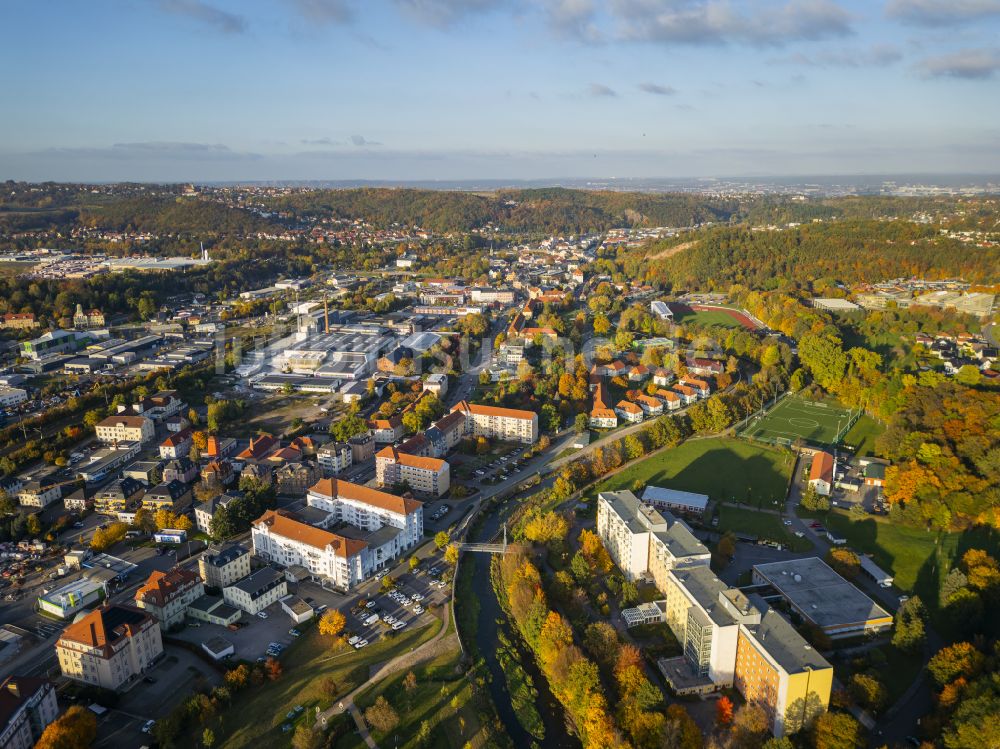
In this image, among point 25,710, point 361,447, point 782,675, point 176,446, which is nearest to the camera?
point 782,675

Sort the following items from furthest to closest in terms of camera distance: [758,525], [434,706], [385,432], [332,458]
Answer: [385,432]
[332,458]
[758,525]
[434,706]

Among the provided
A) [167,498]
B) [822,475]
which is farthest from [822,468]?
[167,498]

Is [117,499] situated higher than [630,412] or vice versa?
[630,412]

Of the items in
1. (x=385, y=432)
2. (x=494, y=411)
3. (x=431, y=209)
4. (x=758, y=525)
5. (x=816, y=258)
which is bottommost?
(x=758, y=525)

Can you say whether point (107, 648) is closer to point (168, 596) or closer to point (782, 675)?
point (168, 596)

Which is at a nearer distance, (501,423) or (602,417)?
(501,423)

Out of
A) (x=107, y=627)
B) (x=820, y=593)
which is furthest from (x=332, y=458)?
(x=820, y=593)
